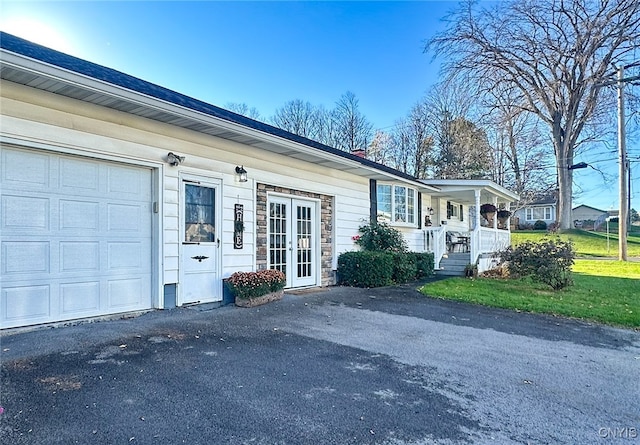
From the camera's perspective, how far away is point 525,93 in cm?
2278

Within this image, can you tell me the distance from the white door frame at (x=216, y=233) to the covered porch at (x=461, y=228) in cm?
837

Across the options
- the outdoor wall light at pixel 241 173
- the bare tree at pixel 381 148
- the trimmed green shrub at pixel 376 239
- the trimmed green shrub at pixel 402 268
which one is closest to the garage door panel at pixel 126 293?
the outdoor wall light at pixel 241 173

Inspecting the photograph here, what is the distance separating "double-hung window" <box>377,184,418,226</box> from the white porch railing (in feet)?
2.69

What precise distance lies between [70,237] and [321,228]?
539 cm

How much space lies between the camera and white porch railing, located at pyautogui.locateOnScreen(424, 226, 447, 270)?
42.1 ft

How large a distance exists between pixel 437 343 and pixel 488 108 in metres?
21.7

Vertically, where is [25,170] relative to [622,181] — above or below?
below

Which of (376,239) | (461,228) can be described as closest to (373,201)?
(376,239)

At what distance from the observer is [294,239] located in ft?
27.9

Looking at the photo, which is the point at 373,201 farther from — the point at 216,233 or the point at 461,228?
the point at 461,228

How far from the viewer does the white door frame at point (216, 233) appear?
5984 mm

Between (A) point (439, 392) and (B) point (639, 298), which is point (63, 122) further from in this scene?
(B) point (639, 298)

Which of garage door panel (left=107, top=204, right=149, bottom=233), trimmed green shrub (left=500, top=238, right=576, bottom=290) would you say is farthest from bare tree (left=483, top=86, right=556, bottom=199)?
garage door panel (left=107, top=204, right=149, bottom=233)

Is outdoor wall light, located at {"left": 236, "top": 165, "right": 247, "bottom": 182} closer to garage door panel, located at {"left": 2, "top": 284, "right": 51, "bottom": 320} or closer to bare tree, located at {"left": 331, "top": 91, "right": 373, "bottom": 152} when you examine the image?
garage door panel, located at {"left": 2, "top": 284, "right": 51, "bottom": 320}
